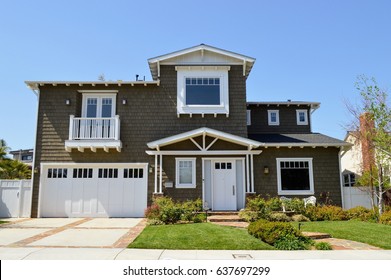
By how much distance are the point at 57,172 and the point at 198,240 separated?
9.59 metres

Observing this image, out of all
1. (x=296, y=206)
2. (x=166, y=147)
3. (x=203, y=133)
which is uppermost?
(x=203, y=133)

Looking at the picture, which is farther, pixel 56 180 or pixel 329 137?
pixel 329 137

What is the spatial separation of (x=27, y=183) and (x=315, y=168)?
13377mm

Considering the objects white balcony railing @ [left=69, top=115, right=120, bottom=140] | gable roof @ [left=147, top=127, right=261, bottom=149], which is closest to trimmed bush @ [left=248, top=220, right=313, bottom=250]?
gable roof @ [left=147, top=127, right=261, bottom=149]

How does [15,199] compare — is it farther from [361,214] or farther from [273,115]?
[361,214]

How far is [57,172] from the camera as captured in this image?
15430 millimetres

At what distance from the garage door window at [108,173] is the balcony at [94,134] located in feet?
3.21

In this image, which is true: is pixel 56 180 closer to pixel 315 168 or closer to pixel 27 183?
pixel 27 183

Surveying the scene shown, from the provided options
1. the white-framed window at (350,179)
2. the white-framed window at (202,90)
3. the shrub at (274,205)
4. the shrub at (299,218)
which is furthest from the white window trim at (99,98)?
the white-framed window at (350,179)

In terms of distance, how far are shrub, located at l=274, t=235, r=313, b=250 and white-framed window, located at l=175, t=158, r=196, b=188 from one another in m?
6.84

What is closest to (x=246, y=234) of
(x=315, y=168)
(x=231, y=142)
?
(x=231, y=142)

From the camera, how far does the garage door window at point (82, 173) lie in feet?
50.4

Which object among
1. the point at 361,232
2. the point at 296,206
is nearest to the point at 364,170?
the point at 296,206
